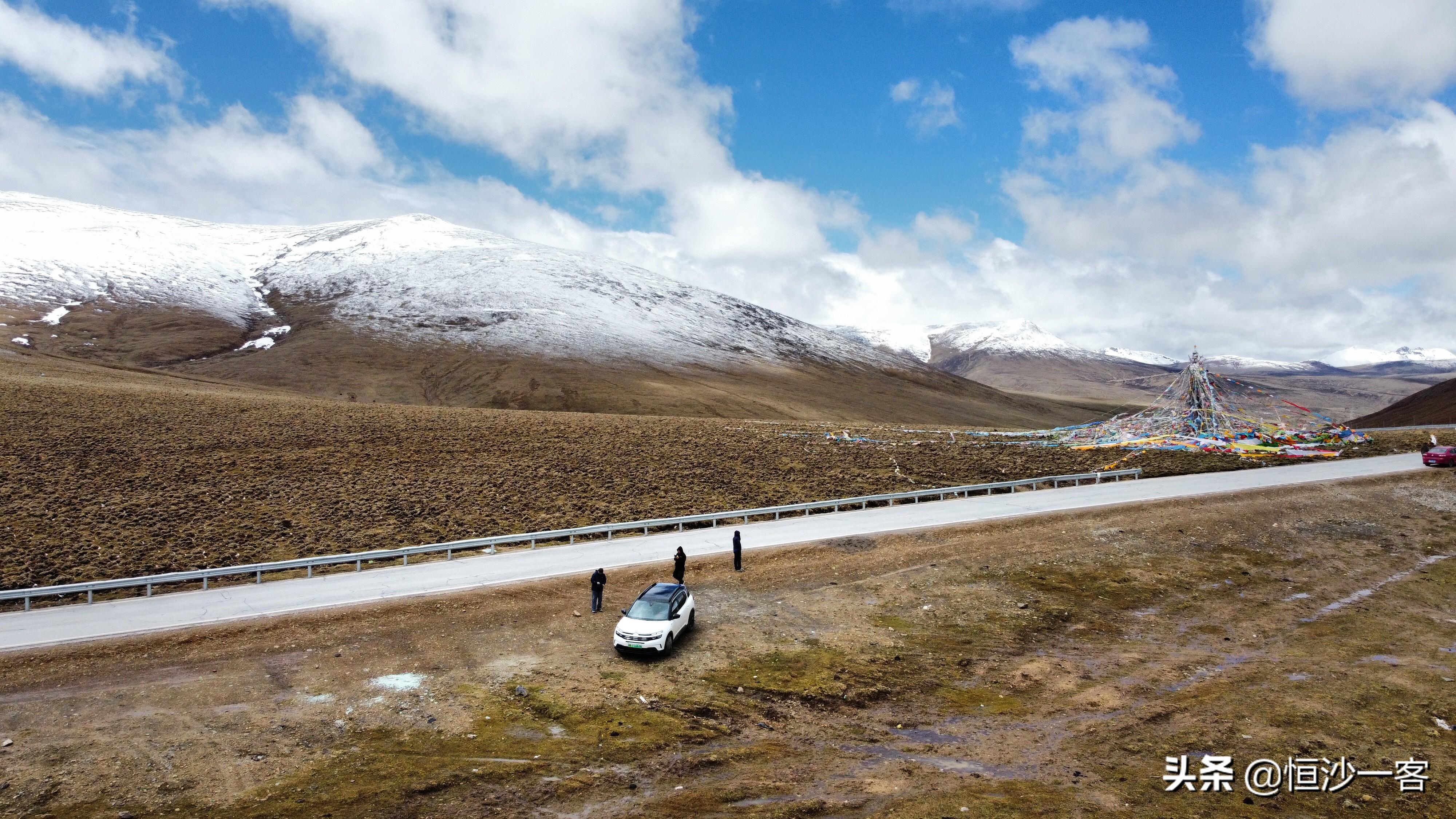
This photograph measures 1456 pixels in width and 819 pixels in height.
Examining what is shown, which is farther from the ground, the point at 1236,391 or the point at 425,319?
the point at 425,319

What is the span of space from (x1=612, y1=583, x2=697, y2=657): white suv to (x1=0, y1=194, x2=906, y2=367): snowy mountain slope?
4309 inches

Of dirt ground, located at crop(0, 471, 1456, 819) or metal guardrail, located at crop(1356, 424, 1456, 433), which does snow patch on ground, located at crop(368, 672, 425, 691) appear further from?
metal guardrail, located at crop(1356, 424, 1456, 433)

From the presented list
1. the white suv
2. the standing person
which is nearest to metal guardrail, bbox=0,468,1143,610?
the standing person

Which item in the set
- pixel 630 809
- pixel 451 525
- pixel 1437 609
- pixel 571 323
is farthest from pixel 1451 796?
pixel 571 323

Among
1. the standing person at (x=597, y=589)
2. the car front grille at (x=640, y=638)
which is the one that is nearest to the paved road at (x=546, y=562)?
the standing person at (x=597, y=589)

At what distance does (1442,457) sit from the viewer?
39250 mm

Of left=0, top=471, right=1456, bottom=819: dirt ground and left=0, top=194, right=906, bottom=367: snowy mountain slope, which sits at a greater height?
left=0, top=194, right=906, bottom=367: snowy mountain slope

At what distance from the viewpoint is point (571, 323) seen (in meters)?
142

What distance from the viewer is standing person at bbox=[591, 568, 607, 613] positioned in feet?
62.4

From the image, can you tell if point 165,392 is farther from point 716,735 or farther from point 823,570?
point 716,735

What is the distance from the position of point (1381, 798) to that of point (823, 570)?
46.7 feet

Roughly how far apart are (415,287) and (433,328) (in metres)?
28.6

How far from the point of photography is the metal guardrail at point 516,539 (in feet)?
66.5

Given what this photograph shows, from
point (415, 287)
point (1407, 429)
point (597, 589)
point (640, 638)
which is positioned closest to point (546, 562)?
point (597, 589)
